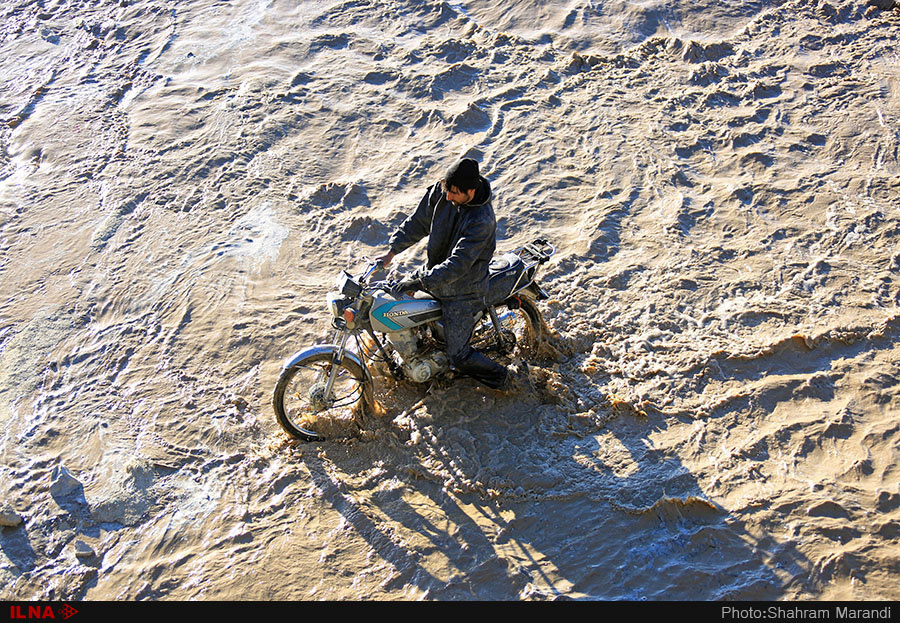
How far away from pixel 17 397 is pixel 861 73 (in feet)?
27.1

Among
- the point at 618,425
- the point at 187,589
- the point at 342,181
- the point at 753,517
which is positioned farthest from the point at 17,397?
the point at 753,517

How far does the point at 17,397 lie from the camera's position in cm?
502

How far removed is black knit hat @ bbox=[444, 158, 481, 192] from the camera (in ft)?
12.6

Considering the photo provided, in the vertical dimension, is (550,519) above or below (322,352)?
below

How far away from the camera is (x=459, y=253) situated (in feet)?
13.3

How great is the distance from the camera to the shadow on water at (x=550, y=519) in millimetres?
3551

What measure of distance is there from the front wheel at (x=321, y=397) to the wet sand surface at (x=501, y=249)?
17cm

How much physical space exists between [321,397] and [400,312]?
72cm

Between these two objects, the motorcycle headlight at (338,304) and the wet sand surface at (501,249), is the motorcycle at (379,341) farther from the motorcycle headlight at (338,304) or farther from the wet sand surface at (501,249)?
the wet sand surface at (501,249)

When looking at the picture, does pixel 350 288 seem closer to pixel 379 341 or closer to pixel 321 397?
pixel 379 341

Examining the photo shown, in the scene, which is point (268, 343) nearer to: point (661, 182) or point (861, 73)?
point (661, 182)

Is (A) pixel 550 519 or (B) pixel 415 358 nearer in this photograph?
(A) pixel 550 519

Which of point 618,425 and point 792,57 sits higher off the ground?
point 792,57

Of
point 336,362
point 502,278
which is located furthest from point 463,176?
point 336,362
